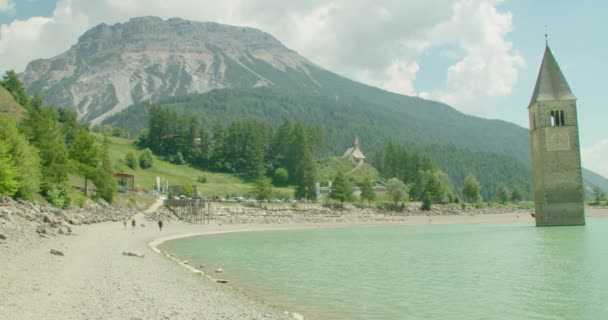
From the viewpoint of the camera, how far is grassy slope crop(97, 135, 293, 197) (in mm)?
102250

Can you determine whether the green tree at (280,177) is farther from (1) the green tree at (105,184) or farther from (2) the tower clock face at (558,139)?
(2) the tower clock face at (558,139)

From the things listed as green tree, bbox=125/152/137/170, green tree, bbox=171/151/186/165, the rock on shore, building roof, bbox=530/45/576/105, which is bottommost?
the rock on shore

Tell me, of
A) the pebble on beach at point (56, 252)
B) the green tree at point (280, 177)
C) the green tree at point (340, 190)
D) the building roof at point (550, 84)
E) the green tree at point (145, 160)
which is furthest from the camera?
the green tree at point (280, 177)

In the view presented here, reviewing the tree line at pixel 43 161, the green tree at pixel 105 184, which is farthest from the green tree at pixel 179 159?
the green tree at pixel 105 184

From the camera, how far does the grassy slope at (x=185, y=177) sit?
102250mm

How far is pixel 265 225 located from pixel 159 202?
56.0ft

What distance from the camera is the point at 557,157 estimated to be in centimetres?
5722

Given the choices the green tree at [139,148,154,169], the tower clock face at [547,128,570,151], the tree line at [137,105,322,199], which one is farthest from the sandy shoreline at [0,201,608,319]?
the tree line at [137,105,322,199]

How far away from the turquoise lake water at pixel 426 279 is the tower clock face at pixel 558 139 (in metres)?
19.2

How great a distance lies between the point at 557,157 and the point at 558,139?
6.50 feet

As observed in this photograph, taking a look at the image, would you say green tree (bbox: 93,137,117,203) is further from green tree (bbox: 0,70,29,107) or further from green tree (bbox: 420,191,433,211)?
green tree (bbox: 420,191,433,211)

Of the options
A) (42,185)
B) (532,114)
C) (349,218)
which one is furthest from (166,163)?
(532,114)

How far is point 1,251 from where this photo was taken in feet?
68.9

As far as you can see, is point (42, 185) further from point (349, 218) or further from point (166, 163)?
point (166, 163)
